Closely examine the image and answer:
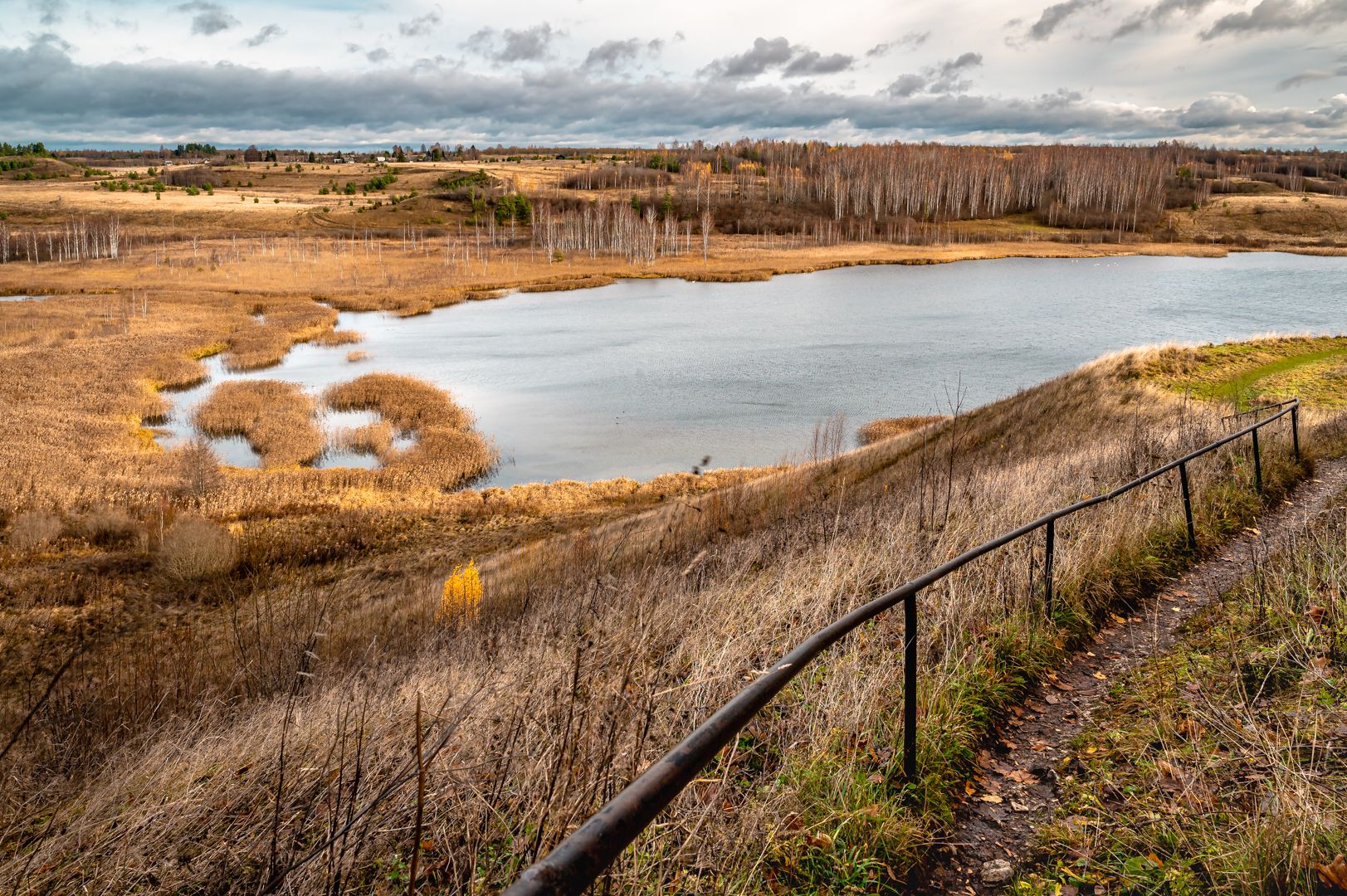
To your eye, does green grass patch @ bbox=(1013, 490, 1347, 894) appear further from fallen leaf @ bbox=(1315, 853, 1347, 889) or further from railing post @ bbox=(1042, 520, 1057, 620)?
railing post @ bbox=(1042, 520, 1057, 620)

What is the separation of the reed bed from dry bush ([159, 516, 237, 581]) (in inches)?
426

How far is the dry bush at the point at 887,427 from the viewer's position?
1137 inches

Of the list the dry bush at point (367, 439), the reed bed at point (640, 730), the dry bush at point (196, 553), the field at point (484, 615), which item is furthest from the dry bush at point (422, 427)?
the reed bed at point (640, 730)

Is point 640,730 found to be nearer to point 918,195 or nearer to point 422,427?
point 422,427

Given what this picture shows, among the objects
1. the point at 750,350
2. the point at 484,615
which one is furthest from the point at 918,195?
the point at 484,615

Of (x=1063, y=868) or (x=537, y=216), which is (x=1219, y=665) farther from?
(x=537, y=216)

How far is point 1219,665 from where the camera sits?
5270 mm

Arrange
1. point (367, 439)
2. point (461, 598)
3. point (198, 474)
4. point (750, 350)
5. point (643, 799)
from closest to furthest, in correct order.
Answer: point (643, 799) → point (461, 598) → point (198, 474) → point (367, 439) → point (750, 350)

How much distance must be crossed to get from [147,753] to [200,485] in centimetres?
2110

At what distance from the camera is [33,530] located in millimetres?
20297

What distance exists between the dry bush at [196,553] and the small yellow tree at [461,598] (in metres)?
7.60

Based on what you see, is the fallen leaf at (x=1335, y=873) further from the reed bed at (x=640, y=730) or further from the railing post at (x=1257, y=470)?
the railing post at (x=1257, y=470)

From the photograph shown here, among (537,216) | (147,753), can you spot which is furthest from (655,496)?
(537,216)

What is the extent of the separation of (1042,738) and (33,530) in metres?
24.0
